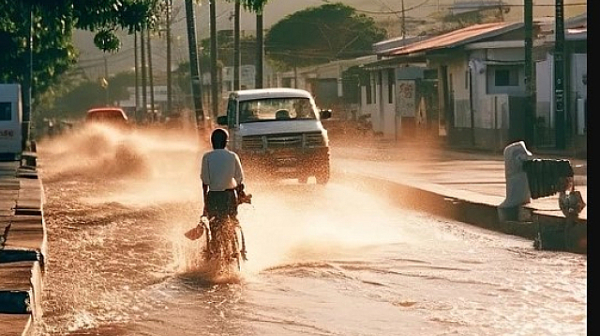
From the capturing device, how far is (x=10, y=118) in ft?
132

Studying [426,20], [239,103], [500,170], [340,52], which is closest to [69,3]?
[239,103]

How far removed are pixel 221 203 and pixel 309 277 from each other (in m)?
1.17

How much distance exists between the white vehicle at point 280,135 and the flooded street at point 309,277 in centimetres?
191

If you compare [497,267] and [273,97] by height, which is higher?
[273,97]

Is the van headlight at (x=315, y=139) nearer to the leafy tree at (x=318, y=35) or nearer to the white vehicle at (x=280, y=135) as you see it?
the white vehicle at (x=280, y=135)

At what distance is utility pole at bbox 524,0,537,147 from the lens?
3741 cm

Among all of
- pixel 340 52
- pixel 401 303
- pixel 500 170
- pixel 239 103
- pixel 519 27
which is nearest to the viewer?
pixel 401 303

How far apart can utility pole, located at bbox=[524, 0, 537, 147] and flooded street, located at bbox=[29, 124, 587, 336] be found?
15.3 metres

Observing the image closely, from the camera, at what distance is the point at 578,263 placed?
1372cm

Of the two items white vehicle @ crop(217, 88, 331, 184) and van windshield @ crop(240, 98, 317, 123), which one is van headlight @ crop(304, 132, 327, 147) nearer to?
white vehicle @ crop(217, 88, 331, 184)

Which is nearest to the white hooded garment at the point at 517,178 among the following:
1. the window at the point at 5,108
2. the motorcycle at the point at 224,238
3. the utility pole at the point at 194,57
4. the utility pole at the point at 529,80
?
the motorcycle at the point at 224,238

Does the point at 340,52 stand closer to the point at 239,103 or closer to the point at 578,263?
the point at 239,103

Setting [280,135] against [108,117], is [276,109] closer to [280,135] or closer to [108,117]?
[280,135]

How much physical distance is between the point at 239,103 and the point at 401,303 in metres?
15.8
